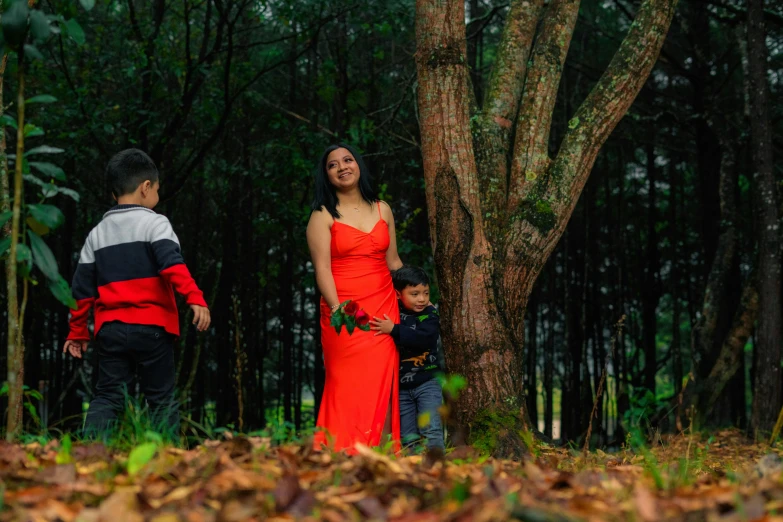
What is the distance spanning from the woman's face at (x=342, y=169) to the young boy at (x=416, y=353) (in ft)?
1.91

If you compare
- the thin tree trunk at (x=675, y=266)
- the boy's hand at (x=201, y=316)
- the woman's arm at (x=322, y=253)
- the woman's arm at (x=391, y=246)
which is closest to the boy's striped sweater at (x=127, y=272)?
the boy's hand at (x=201, y=316)

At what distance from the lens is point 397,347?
163 inches

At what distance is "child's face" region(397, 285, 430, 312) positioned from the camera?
4.19 metres

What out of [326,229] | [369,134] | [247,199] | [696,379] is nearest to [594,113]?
[326,229]

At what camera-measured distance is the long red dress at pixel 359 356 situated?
3949 millimetres

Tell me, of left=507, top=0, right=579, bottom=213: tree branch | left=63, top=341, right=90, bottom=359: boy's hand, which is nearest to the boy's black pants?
left=63, top=341, right=90, bottom=359: boy's hand

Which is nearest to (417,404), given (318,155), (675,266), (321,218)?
(321,218)

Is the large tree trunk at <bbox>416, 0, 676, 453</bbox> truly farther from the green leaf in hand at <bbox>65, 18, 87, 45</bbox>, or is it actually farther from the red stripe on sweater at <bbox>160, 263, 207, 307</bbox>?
the green leaf in hand at <bbox>65, 18, 87, 45</bbox>

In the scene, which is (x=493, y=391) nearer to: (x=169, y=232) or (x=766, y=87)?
(x=169, y=232)

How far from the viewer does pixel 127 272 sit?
363 centimetres

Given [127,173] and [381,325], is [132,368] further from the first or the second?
[381,325]

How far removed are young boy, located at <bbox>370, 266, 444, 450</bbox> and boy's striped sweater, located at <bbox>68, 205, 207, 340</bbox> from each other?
1.24m

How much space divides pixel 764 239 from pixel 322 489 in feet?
17.4

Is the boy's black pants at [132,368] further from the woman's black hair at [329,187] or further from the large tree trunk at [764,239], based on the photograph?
the large tree trunk at [764,239]
